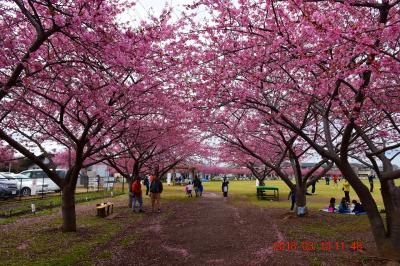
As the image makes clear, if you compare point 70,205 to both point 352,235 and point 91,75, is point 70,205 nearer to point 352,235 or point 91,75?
point 91,75

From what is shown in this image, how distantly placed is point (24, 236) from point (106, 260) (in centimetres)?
366

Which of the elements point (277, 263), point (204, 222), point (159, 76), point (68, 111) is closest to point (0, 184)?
point (68, 111)

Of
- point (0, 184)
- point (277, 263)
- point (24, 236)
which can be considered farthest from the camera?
point (0, 184)

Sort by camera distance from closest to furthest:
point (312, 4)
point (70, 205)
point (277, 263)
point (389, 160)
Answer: point (312, 4)
point (277, 263)
point (389, 160)
point (70, 205)

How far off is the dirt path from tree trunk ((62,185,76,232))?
5.47ft

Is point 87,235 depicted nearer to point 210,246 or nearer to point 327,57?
point 210,246

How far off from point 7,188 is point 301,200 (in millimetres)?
15678

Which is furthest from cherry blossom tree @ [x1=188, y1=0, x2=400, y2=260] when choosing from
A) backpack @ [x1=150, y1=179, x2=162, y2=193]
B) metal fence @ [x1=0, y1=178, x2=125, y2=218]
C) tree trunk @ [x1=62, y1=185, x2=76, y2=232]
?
metal fence @ [x1=0, y1=178, x2=125, y2=218]

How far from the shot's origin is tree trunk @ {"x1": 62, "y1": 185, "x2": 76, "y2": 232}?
9.89m

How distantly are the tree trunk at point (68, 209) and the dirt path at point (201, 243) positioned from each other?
1.67 m

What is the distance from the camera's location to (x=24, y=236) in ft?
30.1

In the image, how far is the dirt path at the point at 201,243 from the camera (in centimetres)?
684

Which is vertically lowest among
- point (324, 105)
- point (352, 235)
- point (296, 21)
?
point (352, 235)

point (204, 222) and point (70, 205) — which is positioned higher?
point (70, 205)
